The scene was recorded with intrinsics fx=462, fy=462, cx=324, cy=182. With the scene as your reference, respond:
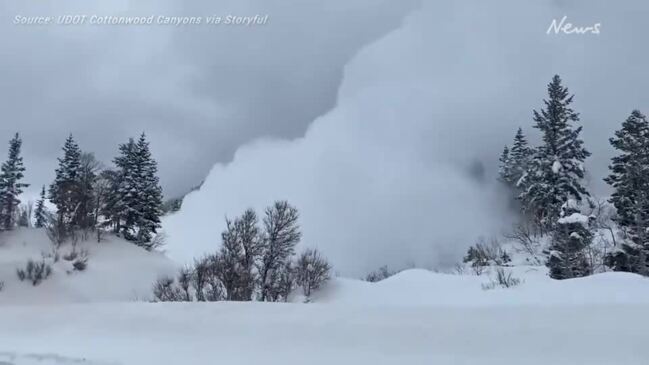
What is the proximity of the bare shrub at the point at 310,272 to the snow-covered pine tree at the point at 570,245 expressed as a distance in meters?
16.6

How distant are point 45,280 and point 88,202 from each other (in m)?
14.1

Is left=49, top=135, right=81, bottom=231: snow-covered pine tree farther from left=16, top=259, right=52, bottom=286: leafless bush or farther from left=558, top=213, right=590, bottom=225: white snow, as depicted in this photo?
left=558, top=213, right=590, bottom=225: white snow

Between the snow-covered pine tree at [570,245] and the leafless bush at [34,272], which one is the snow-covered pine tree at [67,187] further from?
the snow-covered pine tree at [570,245]

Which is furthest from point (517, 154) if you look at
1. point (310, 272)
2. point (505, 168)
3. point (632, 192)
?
point (310, 272)

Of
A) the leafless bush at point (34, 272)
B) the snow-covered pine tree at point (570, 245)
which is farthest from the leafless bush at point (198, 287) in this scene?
the snow-covered pine tree at point (570, 245)

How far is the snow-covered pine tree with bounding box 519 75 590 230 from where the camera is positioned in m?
31.8

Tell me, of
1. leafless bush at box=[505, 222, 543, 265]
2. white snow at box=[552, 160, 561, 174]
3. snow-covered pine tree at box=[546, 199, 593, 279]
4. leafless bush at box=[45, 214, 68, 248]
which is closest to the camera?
snow-covered pine tree at box=[546, 199, 593, 279]

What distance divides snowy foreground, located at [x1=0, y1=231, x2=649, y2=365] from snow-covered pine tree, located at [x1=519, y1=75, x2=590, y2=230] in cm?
1807

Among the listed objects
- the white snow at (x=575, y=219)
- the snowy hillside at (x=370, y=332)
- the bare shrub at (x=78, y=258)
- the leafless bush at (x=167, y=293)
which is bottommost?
the snowy hillside at (x=370, y=332)

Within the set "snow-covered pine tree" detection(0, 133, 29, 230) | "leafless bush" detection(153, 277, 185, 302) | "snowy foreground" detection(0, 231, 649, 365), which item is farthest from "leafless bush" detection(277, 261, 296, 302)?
"snow-covered pine tree" detection(0, 133, 29, 230)

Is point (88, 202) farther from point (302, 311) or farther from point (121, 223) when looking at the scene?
point (302, 311)

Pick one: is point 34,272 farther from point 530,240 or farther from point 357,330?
point 530,240

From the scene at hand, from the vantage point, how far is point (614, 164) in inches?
1346

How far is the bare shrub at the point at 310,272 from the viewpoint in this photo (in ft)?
119
